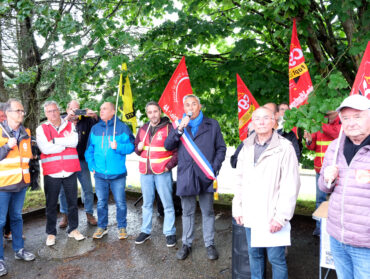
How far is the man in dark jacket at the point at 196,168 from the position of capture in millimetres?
4254

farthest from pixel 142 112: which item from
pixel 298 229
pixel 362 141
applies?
pixel 362 141

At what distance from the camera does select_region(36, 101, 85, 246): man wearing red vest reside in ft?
15.2

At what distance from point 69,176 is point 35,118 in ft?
13.9

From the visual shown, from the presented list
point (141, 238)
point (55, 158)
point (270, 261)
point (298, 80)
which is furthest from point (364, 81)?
point (55, 158)

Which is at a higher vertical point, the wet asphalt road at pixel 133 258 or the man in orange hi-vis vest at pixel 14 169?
the man in orange hi-vis vest at pixel 14 169

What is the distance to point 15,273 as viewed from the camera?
4098mm

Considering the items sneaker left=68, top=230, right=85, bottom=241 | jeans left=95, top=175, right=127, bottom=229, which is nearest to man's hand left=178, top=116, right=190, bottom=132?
jeans left=95, top=175, right=127, bottom=229

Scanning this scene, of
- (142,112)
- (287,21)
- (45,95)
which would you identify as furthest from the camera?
(45,95)

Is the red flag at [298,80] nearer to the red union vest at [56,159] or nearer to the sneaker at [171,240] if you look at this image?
the sneaker at [171,240]

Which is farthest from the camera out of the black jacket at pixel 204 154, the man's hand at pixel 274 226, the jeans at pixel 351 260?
the black jacket at pixel 204 154

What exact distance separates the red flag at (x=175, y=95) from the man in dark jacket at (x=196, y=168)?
0.58 m

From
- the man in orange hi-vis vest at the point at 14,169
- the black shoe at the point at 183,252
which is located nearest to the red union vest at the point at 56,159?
the man in orange hi-vis vest at the point at 14,169

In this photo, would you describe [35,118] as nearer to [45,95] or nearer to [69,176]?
[45,95]

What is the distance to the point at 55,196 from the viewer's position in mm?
4773
